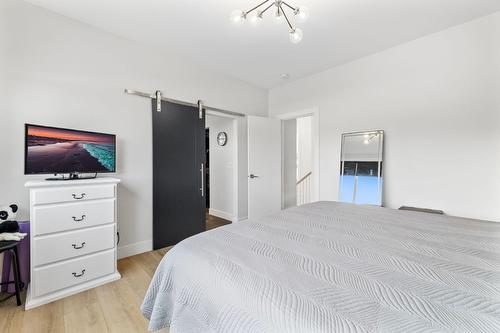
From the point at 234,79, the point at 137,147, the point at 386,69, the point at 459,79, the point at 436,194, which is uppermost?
the point at 234,79

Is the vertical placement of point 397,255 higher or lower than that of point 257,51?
lower

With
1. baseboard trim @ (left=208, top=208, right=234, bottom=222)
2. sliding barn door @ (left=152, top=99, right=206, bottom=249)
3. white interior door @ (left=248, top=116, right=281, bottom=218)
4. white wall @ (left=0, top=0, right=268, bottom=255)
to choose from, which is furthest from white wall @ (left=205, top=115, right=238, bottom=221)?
white wall @ (left=0, top=0, right=268, bottom=255)

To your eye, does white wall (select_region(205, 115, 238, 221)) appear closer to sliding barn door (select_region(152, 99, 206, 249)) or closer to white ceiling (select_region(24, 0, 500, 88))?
sliding barn door (select_region(152, 99, 206, 249))

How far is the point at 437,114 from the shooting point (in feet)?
8.02

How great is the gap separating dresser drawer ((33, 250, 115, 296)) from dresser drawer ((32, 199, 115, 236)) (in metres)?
0.30

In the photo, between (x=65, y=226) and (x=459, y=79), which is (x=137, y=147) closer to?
(x=65, y=226)

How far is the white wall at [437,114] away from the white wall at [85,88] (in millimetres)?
2434

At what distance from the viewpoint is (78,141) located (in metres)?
2.02

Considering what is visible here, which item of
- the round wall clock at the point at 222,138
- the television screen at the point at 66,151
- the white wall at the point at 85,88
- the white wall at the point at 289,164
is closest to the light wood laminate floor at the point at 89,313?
the white wall at the point at 85,88

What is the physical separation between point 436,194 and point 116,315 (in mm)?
3318

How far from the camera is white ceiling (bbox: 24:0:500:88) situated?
2.01 metres

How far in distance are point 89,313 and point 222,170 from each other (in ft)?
10.4

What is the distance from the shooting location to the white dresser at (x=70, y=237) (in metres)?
1.70

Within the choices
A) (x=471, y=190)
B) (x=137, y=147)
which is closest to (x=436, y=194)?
(x=471, y=190)
